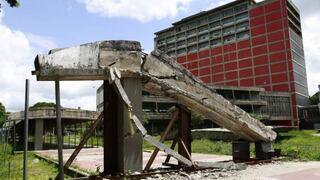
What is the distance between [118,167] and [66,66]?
2.52 m

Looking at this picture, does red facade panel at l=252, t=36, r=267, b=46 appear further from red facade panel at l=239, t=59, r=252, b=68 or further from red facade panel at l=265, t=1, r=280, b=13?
red facade panel at l=265, t=1, r=280, b=13

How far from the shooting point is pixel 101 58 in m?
8.23

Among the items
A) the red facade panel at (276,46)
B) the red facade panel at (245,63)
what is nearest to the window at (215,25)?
the red facade panel at (245,63)

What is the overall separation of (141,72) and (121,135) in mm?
1620

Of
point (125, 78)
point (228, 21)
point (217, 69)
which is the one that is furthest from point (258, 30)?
point (125, 78)

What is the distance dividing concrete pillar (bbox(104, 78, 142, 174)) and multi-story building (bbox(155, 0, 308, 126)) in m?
72.7

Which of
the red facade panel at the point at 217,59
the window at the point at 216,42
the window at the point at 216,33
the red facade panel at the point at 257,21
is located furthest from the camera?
the window at the point at 216,33

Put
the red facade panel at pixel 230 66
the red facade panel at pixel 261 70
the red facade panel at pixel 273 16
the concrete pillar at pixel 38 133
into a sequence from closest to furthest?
the concrete pillar at pixel 38 133
the red facade panel at pixel 273 16
the red facade panel at pixel 261 70
the red facade panel at pixel 230 66

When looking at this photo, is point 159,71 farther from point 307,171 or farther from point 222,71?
point 222,71

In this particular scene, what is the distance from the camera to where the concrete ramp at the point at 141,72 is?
7746 mm

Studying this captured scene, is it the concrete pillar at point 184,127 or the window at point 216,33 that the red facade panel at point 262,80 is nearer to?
the window at point 216,33

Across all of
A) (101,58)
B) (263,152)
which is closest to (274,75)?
(263,152)

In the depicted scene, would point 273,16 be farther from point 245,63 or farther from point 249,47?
point 245,63

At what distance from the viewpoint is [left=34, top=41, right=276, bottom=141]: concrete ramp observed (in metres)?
7.75
